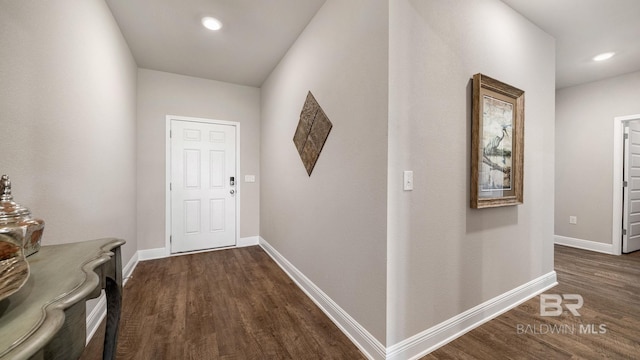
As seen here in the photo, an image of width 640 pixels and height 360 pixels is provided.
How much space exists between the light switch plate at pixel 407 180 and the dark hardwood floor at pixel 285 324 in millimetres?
1092

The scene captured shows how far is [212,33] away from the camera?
2.62 metres

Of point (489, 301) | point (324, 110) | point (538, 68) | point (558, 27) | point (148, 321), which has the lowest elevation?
point (148, 321)

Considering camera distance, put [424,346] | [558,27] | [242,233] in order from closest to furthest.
A: 1. [424,346]
2. [558,27]
3. [242,233]

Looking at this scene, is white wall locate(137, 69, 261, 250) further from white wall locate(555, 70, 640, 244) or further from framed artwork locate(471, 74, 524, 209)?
white wall locate(555, 70, 640, 244)

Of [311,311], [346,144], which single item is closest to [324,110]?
[346,144]

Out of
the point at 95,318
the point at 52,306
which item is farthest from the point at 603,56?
the point at 95,318

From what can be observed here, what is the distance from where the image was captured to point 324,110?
7.11 ft

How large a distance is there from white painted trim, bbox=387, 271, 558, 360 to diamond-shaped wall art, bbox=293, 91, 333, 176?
60.5 inches

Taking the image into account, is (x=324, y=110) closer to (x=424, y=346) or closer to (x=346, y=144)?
(x=346, y=144)

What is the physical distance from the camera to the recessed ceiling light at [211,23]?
2385 mm

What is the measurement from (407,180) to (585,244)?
4.35m

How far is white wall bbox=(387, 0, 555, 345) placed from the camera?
60.1 inches

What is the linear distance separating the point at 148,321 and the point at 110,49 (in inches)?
94.2
